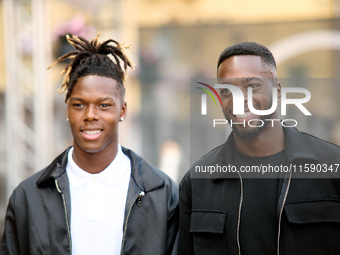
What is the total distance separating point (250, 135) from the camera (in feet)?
7.47

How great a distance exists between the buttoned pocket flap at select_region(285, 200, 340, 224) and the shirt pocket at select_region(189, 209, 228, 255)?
326mm

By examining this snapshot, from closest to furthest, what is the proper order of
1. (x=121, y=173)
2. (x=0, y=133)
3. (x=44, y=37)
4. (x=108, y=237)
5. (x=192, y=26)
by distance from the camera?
(x=108, y=237) < (x=121, y=173) < (x=44, y=37) < (x=0, y=133) < (x=192, y=26)

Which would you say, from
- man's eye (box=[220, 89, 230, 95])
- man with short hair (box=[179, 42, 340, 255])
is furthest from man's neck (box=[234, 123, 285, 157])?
man's eye (box=[220, 89, 230, 95])

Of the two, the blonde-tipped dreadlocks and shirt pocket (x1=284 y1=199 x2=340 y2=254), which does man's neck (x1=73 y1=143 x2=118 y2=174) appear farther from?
shirt pocket (x1=284 y1=199 x2=340 y2=254)

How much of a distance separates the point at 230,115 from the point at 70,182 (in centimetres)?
92

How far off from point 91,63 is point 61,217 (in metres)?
0.82

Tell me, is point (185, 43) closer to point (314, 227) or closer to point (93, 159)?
point (93, 159)

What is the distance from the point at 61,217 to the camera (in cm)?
245

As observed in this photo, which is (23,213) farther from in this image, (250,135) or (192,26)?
(192,26)

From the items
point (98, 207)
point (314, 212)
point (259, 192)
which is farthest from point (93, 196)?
point (314, 212)

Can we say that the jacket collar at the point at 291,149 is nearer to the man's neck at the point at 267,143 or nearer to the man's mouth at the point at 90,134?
the man's neck at the point at 267,143

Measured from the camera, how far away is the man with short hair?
214 cm

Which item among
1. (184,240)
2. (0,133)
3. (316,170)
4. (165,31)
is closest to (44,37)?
(0,133)

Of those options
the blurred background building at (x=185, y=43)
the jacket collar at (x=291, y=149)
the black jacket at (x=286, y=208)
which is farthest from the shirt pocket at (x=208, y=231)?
the blurred background building at (x=185, y=43)
